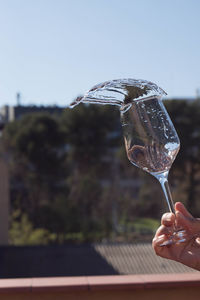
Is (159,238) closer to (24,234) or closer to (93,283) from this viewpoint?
(93,283)

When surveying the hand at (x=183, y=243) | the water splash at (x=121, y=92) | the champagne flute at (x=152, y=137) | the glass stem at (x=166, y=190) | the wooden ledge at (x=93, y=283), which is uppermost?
the water splash at (x=121, y=92)

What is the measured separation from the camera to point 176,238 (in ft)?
5.59

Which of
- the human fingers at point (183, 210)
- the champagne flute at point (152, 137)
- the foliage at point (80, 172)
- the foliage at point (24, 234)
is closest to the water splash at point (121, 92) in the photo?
the champagne flute at point (152, 137)

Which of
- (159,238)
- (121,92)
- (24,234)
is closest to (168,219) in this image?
(159,238)

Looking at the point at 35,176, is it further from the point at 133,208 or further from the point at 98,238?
the point at 133,208

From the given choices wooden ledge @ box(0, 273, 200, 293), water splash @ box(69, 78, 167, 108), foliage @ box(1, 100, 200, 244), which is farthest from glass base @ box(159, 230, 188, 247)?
foliage @ box(1, 100, 200, 244)

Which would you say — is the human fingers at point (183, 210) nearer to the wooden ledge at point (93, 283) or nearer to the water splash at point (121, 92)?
the water splash at point (121, 92)

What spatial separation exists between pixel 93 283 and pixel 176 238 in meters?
1.41

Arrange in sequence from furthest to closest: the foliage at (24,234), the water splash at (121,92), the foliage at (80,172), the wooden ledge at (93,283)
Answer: the foliage at (80,172), the foliage at (24,234), the wooden ledge at (93,283), the water splash at (121,92)

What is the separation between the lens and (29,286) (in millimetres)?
2947

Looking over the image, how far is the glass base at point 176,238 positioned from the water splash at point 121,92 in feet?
1.48

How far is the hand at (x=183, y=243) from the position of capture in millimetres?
1682

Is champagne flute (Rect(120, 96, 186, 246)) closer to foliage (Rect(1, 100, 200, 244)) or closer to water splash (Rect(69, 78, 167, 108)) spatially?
water splash (Rect(69, 78, 167, 108))

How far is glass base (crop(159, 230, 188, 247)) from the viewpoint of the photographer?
66.0 inches
